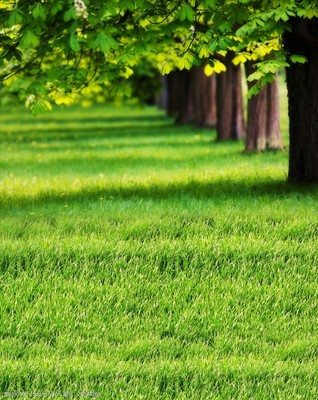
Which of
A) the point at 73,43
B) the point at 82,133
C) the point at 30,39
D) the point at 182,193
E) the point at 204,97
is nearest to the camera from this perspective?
the point at 73,43

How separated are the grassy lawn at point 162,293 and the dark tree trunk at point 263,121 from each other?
7103 mm

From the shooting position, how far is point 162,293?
826 cm

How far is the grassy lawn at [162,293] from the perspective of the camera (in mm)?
6824

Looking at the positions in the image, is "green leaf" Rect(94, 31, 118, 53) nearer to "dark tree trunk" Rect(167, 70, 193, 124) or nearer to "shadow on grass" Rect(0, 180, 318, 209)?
"shadow on grass" Rect(0, 180, 318, 209)

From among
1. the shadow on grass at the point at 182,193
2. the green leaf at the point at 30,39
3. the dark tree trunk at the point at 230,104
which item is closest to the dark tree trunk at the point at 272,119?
the dark tree trunk at the point at 230,104

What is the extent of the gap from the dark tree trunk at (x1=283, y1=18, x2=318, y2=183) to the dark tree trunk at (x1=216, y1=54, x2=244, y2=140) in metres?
10.9

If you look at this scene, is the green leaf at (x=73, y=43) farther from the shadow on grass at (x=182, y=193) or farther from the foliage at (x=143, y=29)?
the shadow on grass at (x=182, y=193)

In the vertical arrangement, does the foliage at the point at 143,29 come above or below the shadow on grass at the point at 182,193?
above

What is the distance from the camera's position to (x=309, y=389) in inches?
263

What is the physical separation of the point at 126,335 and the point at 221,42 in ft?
11.5

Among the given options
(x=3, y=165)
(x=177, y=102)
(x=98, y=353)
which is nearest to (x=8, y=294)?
(x=98, y=353)

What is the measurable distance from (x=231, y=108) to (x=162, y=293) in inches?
618

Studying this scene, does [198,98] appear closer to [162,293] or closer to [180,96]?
[180,96]

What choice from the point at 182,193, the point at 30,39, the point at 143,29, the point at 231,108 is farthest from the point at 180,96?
the point at 30,39
